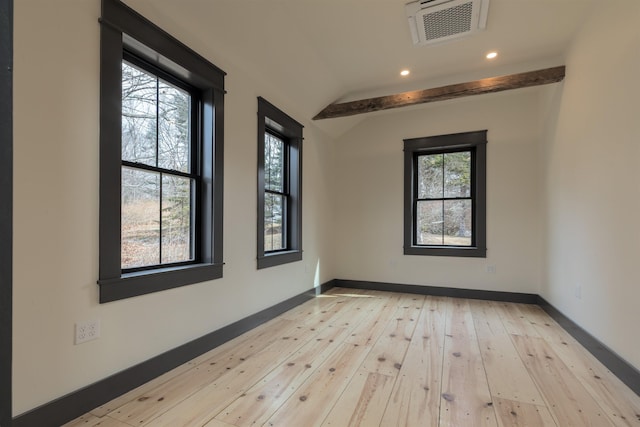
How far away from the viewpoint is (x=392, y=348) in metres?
2.60

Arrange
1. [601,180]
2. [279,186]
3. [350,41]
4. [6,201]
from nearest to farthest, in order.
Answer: [6,201] → [601,180] → [350,41] → [279,186]

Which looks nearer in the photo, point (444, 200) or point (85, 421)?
point (85, 421)

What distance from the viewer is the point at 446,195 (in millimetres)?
4574

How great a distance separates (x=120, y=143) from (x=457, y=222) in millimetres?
4199

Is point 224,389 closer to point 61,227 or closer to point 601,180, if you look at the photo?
point 61,227

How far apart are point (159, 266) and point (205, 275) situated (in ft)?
1.16

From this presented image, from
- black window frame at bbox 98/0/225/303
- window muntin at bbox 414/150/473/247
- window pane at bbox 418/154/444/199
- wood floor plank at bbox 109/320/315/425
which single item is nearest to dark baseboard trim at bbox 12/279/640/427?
wood floor plank at bbox 109/320/315/425

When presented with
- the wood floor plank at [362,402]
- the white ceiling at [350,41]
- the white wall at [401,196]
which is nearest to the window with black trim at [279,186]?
the white ceiling at [350,41]

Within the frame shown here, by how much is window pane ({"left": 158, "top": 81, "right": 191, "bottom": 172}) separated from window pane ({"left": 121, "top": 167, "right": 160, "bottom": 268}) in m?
0.21

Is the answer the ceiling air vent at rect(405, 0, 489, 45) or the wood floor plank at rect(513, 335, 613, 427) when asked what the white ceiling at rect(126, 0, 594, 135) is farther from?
the wood floor plank at rect(513, 335, 613, 427)

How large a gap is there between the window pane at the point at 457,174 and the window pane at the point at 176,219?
3596 millimetres

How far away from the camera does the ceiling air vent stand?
2508mm

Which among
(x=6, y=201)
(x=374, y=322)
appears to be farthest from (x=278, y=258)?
(x=6, y=201)

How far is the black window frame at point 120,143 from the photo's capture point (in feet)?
5.82
